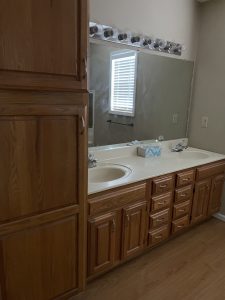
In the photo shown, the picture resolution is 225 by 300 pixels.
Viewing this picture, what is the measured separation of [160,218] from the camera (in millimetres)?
2061

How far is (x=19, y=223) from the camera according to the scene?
45.8 inches

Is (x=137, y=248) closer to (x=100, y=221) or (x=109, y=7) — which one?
(x=100, y=221)

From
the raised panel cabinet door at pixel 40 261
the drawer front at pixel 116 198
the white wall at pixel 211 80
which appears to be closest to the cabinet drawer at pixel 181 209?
the drawer front at pixel 116 198

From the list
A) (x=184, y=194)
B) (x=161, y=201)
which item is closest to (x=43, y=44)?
(x=161, y=201)

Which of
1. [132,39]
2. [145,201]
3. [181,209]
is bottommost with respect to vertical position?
[181,209]

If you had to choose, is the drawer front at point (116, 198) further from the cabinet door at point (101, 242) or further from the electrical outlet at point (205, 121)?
the electrical outlet at point (205, 121)

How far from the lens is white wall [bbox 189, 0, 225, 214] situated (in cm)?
254

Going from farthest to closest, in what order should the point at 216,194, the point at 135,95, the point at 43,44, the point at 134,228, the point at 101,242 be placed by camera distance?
the point at 216,194, the point at 135,95, the point at 134,228, the point at 101,242, the point at 43,44

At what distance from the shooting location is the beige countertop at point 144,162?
5.89ft

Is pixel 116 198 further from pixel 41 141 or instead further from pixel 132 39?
pixel 132 39

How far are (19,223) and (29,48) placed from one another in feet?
2.78

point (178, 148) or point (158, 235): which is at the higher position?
point (178, 148)

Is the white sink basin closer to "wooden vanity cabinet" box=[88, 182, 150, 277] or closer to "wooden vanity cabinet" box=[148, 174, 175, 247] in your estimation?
"wooden vanity cabinet" box=[148, 174, 175, 247]

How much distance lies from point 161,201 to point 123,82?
119 centimetres
